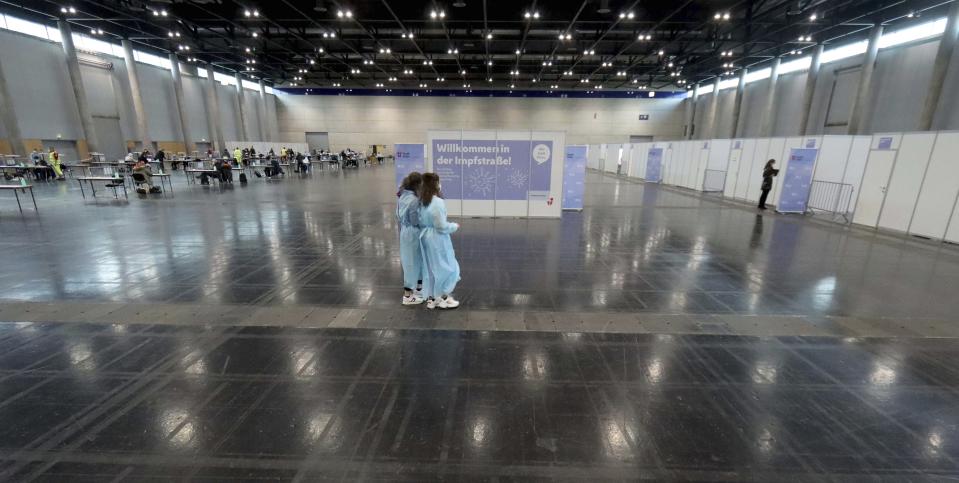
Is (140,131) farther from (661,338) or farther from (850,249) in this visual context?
(850,249)

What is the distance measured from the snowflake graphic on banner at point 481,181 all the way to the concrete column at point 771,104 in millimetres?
29176

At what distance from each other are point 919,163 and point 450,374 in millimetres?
13099

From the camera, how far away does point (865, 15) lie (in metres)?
19.2

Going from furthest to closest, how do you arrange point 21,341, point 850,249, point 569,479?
point 850,249
point 21,341
point 569,479

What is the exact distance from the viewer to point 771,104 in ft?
95.7

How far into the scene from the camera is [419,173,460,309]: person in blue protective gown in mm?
4406

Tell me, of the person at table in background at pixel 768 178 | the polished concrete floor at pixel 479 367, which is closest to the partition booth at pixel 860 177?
the person at table in background at pixel 768 178

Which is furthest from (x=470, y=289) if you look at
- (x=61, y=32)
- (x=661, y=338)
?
(x=61, y=32)

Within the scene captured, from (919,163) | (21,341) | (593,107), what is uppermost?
(593,107)

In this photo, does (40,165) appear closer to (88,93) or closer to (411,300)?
(88,93)

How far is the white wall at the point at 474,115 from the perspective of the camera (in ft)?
142

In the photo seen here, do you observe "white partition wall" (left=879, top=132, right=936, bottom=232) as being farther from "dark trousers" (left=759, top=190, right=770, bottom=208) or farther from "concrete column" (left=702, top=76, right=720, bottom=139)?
"concrete column" (left=702, top=76, right=720, bottom=139)

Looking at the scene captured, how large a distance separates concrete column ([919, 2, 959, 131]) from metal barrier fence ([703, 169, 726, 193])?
929 centimetres

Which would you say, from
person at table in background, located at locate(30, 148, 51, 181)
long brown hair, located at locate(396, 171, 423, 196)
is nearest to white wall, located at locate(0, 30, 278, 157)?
person at table in background, located at locate(30, 148, 51, 181)
